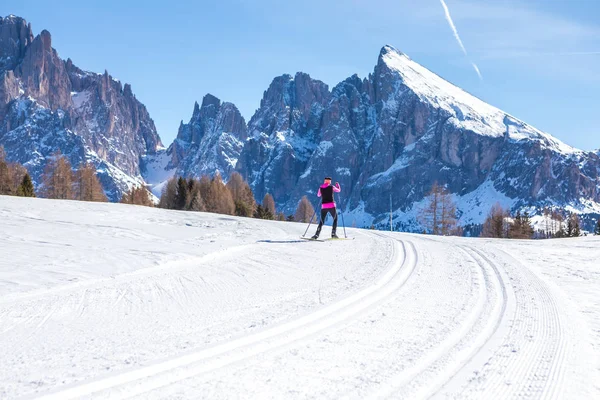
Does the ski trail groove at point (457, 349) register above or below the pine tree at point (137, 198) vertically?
below

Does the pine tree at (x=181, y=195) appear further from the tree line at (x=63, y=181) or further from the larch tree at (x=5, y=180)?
the larch tree at (x=5, y=180)

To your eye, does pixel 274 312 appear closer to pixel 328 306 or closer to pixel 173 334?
pixel 328 306

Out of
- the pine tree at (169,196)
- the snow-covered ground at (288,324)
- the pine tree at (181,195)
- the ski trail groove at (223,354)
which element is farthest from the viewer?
the pine tree at (169,196)

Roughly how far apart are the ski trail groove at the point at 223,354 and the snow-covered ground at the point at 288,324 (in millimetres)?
18

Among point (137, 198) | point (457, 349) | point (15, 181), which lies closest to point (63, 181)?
point (15, 181)

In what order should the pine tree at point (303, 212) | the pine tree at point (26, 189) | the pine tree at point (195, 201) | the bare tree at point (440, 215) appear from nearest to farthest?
the pine tree at point (26, 189)
the bare tree at point (440, 215)
the pine tree at point (195, 201)
the pine tree at point (303, 212)

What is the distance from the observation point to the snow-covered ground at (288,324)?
3.55m

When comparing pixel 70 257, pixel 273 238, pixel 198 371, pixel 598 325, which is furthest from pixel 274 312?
pixel 273 238

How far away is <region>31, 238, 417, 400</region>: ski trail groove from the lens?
3309 millimetres

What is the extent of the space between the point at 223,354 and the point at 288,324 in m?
1.14

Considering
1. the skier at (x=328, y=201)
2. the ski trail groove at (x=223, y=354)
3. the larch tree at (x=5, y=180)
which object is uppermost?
the larch tree at (x=5, y=180)

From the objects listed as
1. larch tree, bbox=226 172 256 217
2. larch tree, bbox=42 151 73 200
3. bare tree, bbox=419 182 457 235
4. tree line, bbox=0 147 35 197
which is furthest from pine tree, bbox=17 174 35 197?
bare tree, bbox=419 182 457 235

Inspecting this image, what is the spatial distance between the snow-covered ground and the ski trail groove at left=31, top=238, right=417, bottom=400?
2 centimetres

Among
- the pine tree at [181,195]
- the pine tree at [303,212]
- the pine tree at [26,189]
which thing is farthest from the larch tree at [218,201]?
the pine tree at [26,189]
